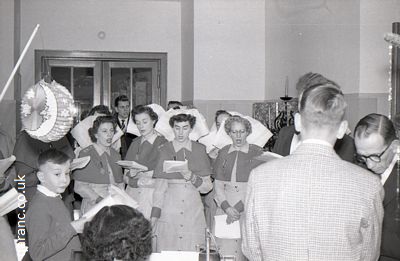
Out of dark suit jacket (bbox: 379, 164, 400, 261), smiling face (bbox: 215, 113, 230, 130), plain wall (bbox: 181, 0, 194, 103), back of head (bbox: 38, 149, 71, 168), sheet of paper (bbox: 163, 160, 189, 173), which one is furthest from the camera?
plain wall (bbox: 181, 0, 194, 103)

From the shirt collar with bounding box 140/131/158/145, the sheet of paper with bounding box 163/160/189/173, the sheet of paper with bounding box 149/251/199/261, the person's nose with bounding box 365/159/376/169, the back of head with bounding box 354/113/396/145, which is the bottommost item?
the sheet of paper with bounding box 149/251/199/261

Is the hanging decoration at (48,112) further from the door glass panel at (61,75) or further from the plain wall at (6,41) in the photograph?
the door glass panel at (61,75)

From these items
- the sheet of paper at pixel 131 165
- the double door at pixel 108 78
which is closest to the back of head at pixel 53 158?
the sheet of paper at pixel 131 165

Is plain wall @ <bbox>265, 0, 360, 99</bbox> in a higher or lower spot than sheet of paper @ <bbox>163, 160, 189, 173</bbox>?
higher

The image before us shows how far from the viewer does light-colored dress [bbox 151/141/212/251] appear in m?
3.54

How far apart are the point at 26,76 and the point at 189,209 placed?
13.7ft

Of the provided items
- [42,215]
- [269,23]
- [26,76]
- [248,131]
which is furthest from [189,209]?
[26,76]

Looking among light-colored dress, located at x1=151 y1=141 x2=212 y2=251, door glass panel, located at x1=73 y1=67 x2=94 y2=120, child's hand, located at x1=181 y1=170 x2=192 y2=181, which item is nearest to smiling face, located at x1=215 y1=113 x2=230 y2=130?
light-colored dress, located at x1=151 y1=141 x2=212 y2=251

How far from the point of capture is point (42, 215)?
2.26 meters

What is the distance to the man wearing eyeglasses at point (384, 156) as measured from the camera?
6.31ft

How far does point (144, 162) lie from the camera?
3844 millimetres

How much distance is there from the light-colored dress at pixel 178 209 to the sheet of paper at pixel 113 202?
3.77 feet

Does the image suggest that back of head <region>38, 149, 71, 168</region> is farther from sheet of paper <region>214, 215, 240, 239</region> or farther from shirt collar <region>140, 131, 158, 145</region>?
shirt collar <region>140, 131, 158, 145</region>

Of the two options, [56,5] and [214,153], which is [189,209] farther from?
[56,5]
